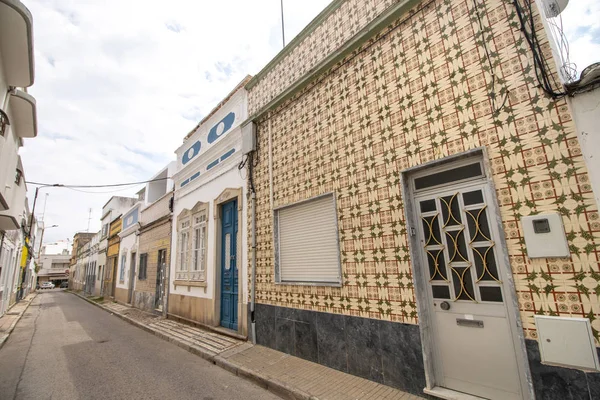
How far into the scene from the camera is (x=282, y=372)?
4395 mm

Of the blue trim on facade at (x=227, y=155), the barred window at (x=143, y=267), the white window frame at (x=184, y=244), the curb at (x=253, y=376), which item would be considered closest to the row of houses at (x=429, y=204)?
the curb at (x=253, y=376)

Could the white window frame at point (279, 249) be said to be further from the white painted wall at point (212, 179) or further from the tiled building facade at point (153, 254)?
the tiled building facade at point (153, 254)

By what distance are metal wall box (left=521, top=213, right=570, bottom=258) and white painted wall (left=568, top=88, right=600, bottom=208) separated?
353mm

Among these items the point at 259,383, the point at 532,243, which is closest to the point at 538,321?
the point at 532,243

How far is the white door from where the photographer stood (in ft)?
9.77

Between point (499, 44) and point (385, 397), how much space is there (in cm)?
425

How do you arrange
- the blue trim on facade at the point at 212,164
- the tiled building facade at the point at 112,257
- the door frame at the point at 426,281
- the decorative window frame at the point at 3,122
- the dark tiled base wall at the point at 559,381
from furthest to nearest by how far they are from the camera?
1. the tiled building facade at the point at 112,257
2. the blue trim on facade at the point at 212,164
3. the decorative window frame at the point at 3,122
4. the door frame at the point at 426,281
5. the dark tiled base wall at the point at 559,381

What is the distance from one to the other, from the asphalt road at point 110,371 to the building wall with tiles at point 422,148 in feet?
5.43

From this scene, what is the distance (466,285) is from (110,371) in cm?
594

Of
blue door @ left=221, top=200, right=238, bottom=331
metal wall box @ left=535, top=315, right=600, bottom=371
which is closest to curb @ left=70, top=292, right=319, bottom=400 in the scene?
blue door @ left=221, top=200, right=238, bottom=331

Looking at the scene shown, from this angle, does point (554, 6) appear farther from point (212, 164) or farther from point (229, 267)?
point (212, 164)

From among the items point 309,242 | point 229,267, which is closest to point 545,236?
point 309,242

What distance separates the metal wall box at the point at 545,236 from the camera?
2600mm

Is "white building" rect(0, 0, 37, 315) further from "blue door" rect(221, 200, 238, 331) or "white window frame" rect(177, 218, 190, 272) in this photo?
"white window frame" rect(177, 218, 190, 272)
